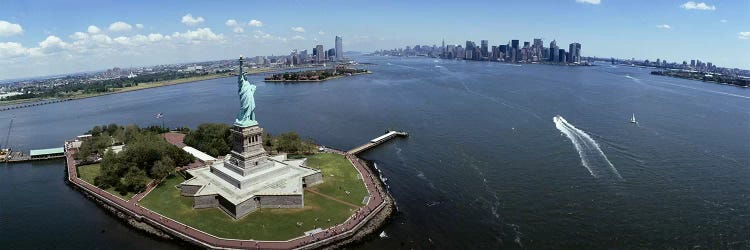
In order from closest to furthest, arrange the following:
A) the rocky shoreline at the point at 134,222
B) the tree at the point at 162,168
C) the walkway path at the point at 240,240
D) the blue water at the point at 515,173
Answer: the walkway path at the point at 240,240 < the rocky shoreline at the point at 134,222 < the blue water at the point at 515,173 < the tree at the point at 162,168

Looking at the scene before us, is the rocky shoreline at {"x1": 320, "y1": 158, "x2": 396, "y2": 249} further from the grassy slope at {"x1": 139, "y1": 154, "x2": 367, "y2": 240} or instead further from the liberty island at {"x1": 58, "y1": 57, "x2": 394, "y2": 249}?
the grassy slope at {"x1": 139, "y1": 154, "x2": 367, "y2": 240}

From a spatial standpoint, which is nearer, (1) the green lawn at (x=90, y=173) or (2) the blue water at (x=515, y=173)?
(2) the blue water at (x=515, y=173)

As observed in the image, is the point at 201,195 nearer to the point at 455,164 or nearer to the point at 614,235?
the point at 455,164

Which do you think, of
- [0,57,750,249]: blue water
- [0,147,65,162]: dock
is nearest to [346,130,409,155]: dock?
[0,57,750,249]: blue water

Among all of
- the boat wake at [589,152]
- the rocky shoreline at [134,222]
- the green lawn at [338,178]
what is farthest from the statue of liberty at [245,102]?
the boat wake at [589,152]

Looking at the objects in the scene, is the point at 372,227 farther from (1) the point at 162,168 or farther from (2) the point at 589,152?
(2) the point at 589,152

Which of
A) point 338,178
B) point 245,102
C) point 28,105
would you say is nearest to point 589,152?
point 338,178

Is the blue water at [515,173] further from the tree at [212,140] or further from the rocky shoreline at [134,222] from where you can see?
the tree at [212,140]
